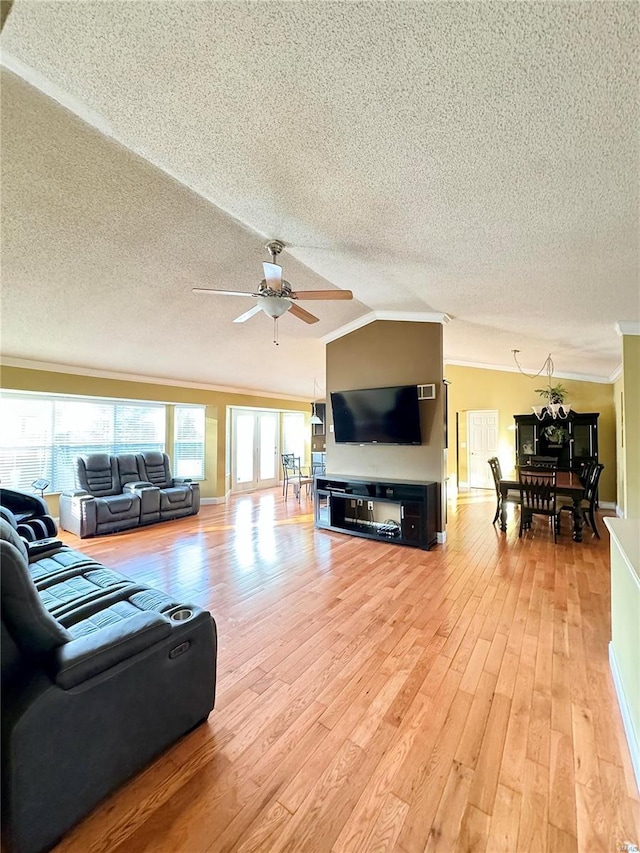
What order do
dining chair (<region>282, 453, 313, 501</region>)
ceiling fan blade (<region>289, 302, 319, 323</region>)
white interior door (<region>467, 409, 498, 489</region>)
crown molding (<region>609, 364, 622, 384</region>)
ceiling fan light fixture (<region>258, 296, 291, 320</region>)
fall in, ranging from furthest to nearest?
1. white interior door (<region>467, 409, 498, 489</region>)
2. dining chair (<region>282, 453, 313, 501</region>)
3. crown molding (<region>609, 364, 622, 384</region>)
4. ceiling fan blade (<region>289, 302, 319, 323</region>)
5. ceiling fan light fixture (<region>258, 296, 291, 320</region>)

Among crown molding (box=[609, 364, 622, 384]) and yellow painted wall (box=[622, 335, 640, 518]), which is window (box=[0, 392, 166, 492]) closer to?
yellow painted wall (box=[622, 335, 640, 518])

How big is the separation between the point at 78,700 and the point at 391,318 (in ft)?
15.8

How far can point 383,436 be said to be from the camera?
193 inches

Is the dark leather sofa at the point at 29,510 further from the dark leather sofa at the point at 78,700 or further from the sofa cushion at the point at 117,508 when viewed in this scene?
the dark leather sofa at the point at 78,700

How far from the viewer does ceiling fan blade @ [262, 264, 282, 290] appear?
2.51 m

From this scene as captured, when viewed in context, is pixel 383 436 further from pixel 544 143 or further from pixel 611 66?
pixel 611 66

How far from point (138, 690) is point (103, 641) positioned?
0.26m

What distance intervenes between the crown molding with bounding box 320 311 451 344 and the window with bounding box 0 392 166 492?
416cm

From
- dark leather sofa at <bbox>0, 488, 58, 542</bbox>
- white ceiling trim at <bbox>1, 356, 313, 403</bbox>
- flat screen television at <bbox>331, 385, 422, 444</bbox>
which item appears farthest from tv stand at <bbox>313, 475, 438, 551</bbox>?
white ceiling trim at <bbox>1, 356, 313, 403</bbox>

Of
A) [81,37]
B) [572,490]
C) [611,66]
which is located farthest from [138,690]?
[572,490]

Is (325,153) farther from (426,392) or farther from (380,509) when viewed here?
(380,509)

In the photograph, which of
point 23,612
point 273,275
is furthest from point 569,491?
point 23,612

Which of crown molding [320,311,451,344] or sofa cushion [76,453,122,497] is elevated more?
crown molding [320,311,451,344]

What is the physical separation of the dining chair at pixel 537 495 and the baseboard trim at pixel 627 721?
112 inches
